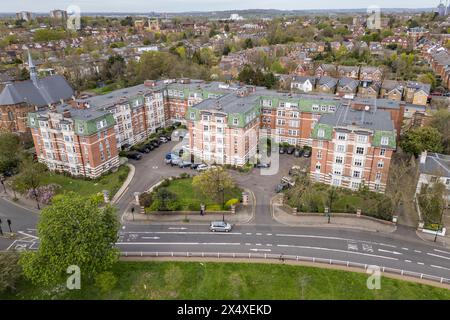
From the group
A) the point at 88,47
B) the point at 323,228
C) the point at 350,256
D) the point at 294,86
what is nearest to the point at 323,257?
the point at 350,256

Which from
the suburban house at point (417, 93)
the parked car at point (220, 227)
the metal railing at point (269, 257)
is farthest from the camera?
the suburban house at point (417, 93)

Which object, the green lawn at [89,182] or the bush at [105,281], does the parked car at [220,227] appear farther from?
the green lawn at [89,182]

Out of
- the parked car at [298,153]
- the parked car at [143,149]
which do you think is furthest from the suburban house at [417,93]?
the parked car at [143,149]

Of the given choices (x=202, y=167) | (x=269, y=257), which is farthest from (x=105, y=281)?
(x=202, y=167)

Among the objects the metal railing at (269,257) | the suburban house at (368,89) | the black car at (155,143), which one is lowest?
the metal railing at (269,257)

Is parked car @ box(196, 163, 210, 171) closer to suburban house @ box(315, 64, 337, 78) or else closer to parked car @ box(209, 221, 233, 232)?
parked car @ box(209, 221, 233, 232)

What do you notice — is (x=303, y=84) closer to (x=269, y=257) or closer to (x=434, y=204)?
(x=434, y=204)
